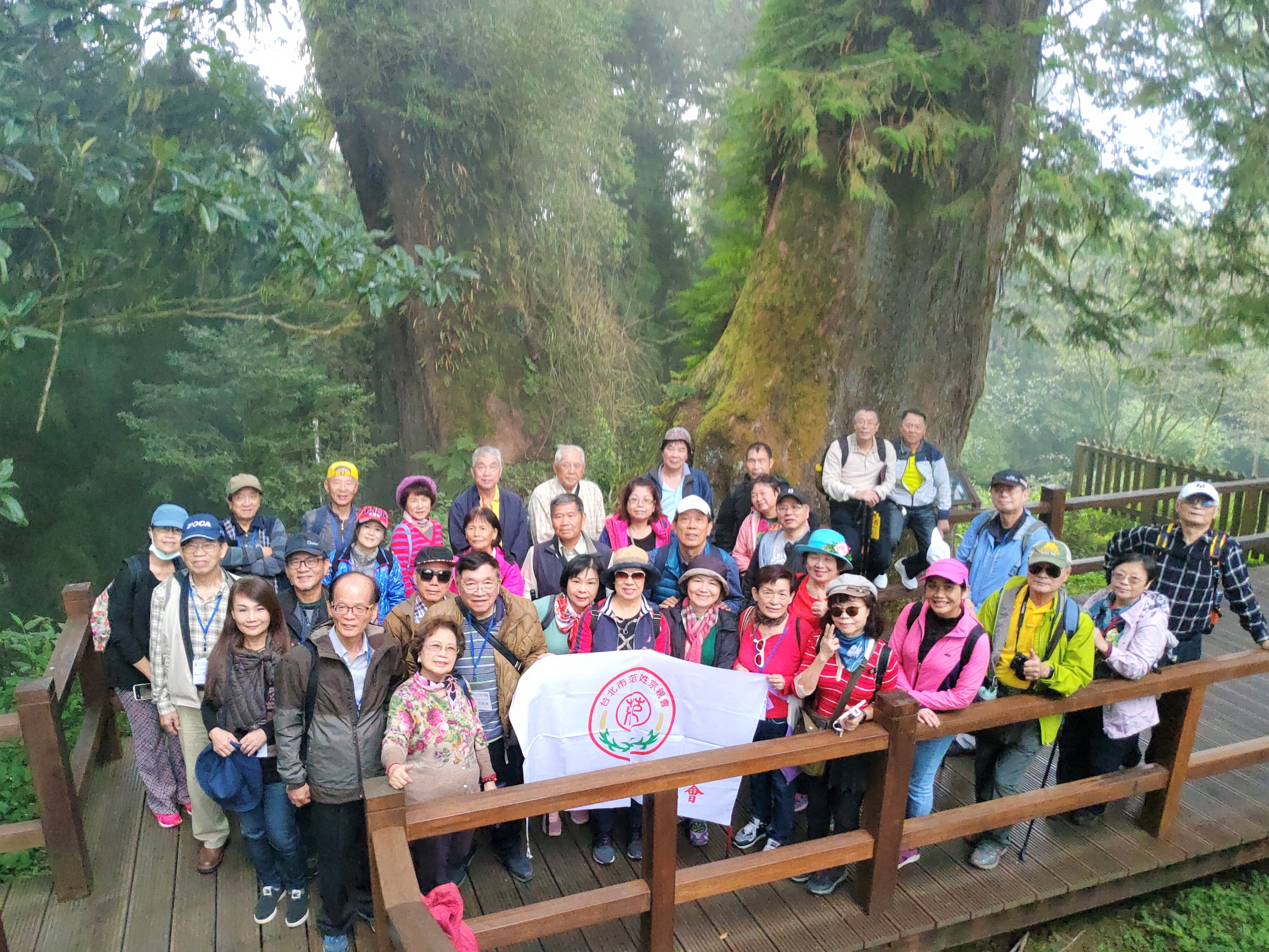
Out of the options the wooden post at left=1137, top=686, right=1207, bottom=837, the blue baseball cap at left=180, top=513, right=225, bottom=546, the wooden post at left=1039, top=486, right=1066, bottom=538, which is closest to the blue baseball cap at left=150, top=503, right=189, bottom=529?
the blue baseball cap at left=180, top=513, right=225, bottom=546

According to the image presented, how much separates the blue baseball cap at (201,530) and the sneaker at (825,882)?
298 centimetres

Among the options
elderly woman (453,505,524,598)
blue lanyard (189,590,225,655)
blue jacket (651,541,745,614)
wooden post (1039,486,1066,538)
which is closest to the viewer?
blue lanyard (189,590,225,655)

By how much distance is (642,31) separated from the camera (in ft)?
51.4

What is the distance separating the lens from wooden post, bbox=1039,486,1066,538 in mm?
7090

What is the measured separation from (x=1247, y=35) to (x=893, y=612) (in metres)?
6.04

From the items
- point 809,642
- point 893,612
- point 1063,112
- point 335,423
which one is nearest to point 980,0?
point 1063,112

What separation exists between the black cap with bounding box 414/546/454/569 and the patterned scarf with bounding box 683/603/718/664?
1.12 metres

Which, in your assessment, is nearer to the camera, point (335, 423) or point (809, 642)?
point (809, 642)

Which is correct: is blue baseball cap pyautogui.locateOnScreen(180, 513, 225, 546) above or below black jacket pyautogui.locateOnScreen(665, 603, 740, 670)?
above

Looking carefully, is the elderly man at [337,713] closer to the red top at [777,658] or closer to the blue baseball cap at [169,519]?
the blue baseball cap at [169,519]

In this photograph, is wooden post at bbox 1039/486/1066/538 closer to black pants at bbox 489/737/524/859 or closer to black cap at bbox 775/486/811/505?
black cap at bbox 775/486/811/505

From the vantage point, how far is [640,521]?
4750mm

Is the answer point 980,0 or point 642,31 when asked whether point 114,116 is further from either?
point 642,31

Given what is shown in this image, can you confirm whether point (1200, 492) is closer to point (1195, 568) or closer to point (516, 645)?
point (1195, 568)
